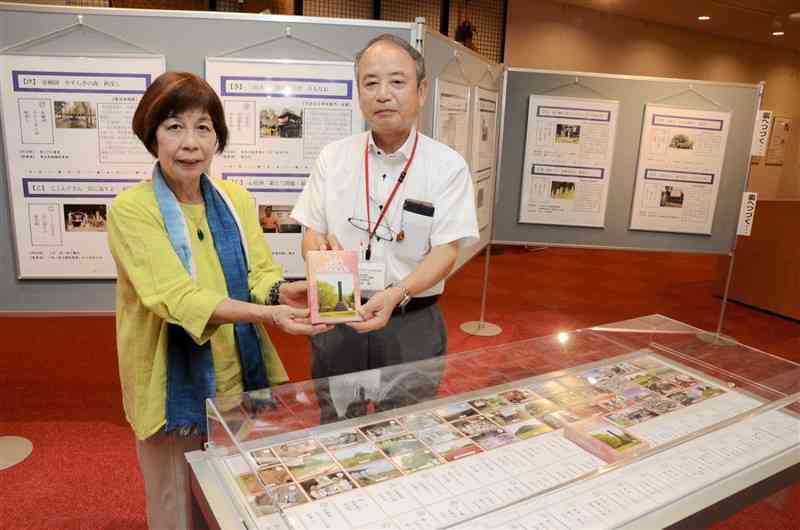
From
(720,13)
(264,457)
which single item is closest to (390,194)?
(264,457)

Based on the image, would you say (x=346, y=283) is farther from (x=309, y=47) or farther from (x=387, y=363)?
(x=309, y=47)

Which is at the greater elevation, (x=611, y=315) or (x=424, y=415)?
(x=424, y=415)

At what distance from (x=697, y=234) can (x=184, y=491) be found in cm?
403

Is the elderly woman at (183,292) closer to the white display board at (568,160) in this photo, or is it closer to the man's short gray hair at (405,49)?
the man's short gray hair at (405,49)

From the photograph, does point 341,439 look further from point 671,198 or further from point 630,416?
point 671,198

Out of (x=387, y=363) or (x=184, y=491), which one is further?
(x=387, y=363)

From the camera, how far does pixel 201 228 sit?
1512mm

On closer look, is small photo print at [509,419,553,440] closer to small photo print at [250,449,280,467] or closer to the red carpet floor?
small photo print at [250,449,280,467]

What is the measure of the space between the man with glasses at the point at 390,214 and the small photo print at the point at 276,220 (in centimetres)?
72

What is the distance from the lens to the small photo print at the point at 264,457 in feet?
3.91

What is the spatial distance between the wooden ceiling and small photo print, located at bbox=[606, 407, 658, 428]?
288 inches

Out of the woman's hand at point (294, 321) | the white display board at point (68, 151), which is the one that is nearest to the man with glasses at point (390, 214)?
the woman's hand at point (294, 321)

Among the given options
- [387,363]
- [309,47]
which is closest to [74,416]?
[387,363]

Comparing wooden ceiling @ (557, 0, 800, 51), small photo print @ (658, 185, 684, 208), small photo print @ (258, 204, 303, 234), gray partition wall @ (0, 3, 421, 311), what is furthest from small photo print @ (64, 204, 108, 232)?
wooden ceiling @ (557, 0, 800, 51)
